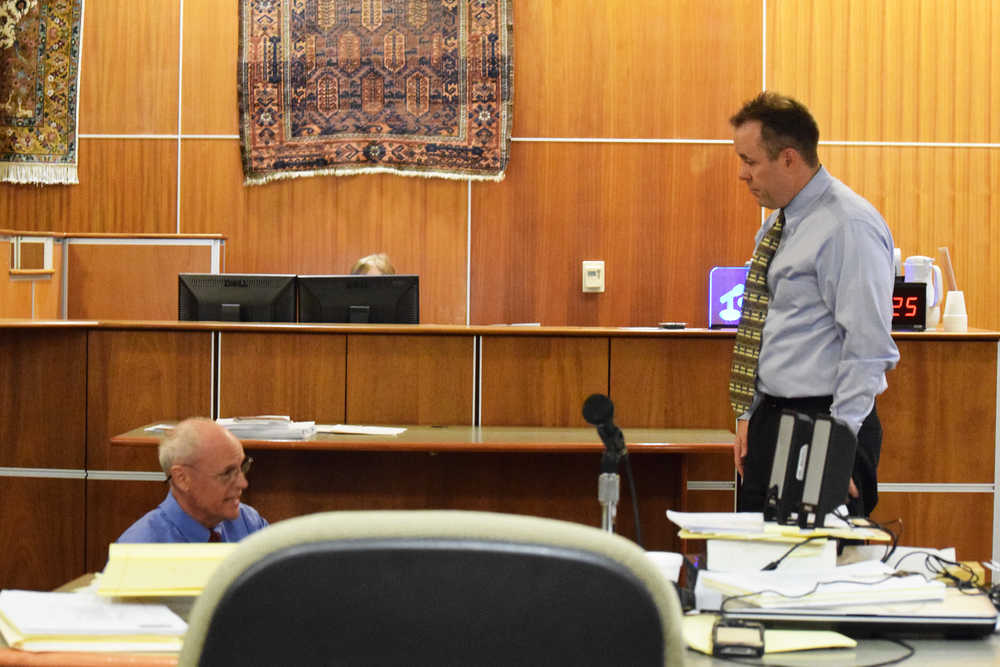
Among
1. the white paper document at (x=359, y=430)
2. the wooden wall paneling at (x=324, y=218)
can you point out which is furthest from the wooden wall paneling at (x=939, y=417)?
the wooden wall paneling at (x=324, y=218)

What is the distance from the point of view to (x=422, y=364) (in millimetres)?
3613

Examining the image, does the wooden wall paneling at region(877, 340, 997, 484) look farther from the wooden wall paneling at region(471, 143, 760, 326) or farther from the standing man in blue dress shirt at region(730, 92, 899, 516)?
the wooden wall paneling at region(471, 143, 760, 326)

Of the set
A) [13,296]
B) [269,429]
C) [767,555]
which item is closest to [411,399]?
[269,429]

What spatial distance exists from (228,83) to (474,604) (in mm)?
5521

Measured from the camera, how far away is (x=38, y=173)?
578cm

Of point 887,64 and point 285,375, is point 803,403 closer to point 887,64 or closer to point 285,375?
point 285,375

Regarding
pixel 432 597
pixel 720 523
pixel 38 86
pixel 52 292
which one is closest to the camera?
pixel 432 597

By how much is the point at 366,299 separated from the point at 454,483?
0.84 m

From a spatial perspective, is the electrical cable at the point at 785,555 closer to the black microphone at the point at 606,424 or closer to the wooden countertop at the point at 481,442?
the black microphone at the point at 606,424

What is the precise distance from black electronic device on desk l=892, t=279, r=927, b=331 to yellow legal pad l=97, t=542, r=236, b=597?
9.77ft

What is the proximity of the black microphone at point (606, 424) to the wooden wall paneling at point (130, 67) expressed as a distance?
4.96 meters

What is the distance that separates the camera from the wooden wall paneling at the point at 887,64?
19.0ft

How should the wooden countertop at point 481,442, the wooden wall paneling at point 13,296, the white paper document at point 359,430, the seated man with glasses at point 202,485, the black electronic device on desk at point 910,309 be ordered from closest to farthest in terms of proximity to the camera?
the seated man with glasses at point 202,485 < the wooden countertop at point 481,442 < the white paper document at point 359,430 < the black electronic device on desk at point 910,309 < the wooden wall paneling at point 13,296

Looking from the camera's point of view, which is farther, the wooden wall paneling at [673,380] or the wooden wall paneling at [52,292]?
the wooden wall paneling at [52,292]
